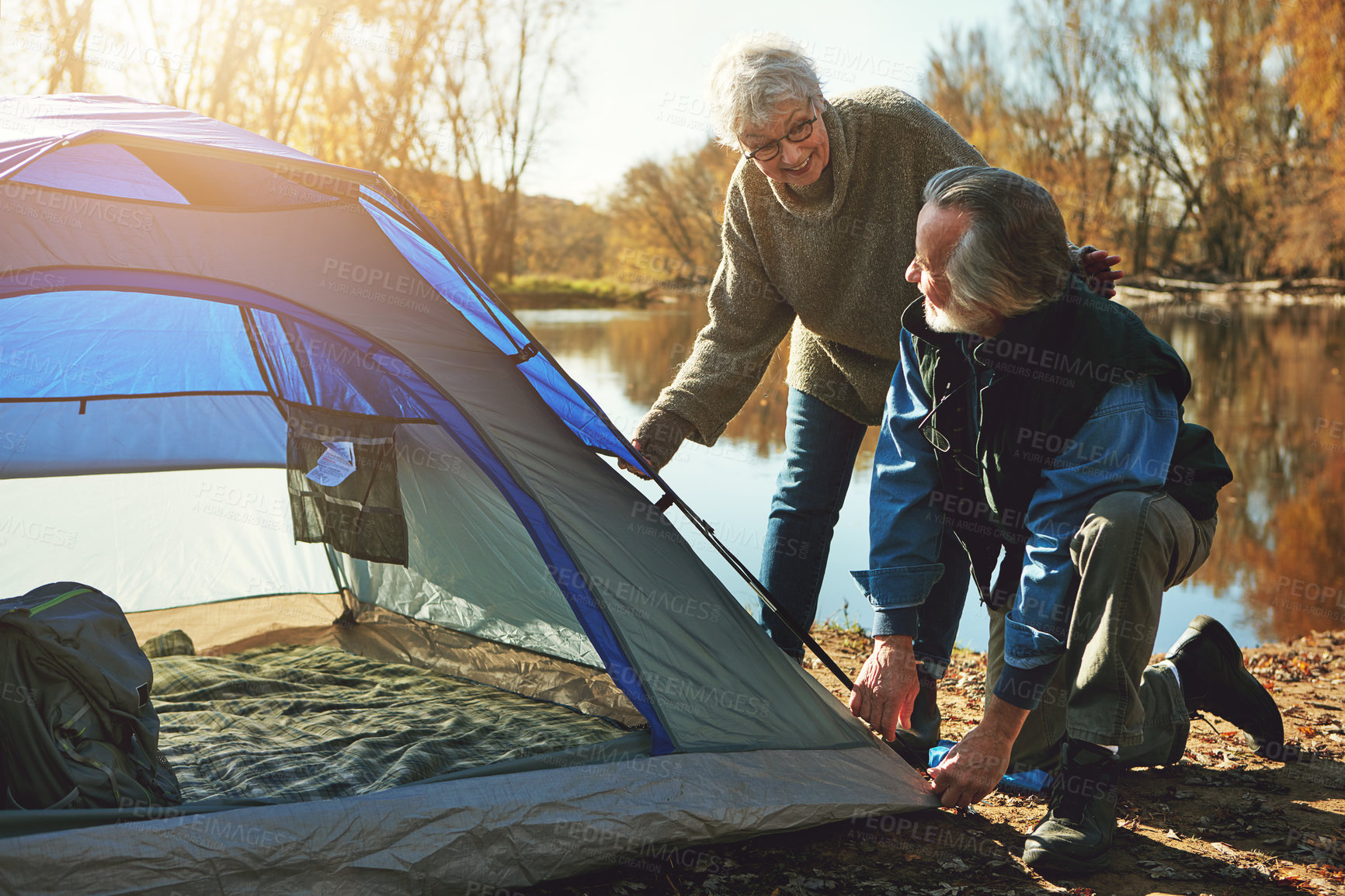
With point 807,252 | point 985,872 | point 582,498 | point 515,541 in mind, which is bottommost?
point 985,872

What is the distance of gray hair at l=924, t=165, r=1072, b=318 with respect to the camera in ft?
5.24

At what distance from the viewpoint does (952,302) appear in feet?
5.51

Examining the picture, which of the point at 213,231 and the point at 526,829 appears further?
the point at 213,231

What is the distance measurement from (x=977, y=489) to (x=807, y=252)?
26.7 inches

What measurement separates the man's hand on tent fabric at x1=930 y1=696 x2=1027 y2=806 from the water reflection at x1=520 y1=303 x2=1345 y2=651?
1.06 m

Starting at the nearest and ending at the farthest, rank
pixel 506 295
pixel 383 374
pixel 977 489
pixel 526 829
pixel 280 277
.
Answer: pixel 526 829, pixel 977 489, pixel 280 277, pixel 383 374, pixel 506 295

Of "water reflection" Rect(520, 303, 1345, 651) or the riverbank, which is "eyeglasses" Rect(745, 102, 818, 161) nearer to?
"water reflection" Rect(520, 303, 1345, 651)

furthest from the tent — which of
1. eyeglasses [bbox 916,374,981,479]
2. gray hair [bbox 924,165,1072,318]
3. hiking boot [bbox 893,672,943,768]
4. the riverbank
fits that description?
the riverbank

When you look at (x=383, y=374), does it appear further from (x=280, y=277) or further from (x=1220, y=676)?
(x=1220, y=676)

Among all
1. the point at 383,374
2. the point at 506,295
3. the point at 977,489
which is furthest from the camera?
the point at 506,295

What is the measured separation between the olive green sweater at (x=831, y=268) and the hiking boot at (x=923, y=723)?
0.63 metres

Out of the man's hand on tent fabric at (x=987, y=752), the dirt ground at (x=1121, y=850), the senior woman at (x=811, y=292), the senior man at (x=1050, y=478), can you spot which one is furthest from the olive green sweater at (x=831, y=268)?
the dirt ground at (x=1121, y=850)

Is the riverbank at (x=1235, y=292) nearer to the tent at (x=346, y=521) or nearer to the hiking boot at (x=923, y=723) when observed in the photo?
the hiking boot at (x=923, y=723)

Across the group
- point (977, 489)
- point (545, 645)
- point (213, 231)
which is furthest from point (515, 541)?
point (977, 489)
